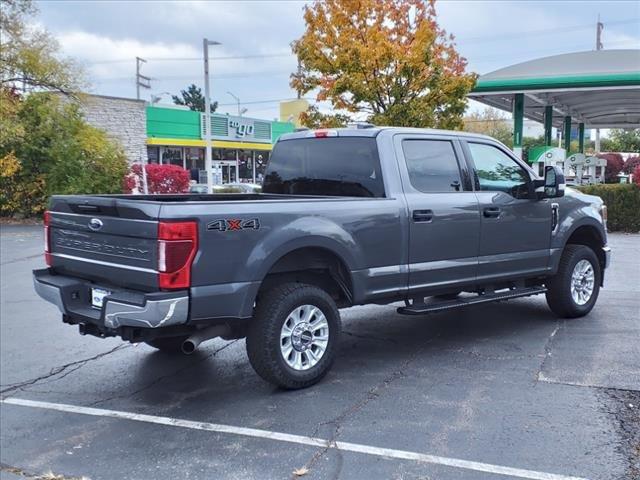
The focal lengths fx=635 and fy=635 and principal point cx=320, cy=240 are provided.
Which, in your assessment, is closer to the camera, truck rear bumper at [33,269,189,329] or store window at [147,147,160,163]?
truck rear bumper at [33,269,189,329]

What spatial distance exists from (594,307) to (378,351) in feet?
11.1

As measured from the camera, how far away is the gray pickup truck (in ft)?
14.4

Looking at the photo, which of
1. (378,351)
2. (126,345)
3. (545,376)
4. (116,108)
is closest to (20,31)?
(116,108)

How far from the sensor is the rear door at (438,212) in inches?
226

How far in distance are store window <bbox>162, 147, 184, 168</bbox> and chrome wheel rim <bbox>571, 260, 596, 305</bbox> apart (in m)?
31.5

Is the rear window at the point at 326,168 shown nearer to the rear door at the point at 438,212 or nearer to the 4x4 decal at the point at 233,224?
the rear door at the point at 438,212

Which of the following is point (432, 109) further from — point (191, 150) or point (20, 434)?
point (191, 150)

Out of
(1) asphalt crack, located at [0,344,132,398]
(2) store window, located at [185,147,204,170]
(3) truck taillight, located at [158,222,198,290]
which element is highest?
(2) store window, located at [185,147,204,170]

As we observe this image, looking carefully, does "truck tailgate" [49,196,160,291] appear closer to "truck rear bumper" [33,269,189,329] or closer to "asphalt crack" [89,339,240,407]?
"truck rear bumper" [33,269,189,329]

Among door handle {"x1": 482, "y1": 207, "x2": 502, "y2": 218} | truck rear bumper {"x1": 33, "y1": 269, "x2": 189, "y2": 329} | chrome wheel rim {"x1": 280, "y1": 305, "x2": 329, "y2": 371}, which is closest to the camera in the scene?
truck rear bumper {"x1": 33, "y1": 269, "x2": 189, "y2": 329}

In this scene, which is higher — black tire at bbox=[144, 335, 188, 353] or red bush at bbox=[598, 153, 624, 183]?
red bush at bbox=[598, 153, 624, 183]

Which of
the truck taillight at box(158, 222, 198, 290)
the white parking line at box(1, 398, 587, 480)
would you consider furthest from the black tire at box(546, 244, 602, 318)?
the truck taillight at box(158, 222, 198, 290)

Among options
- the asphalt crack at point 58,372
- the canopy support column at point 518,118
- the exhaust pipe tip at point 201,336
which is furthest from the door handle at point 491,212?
the canopy support column at point 518,118

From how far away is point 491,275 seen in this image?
643cm
